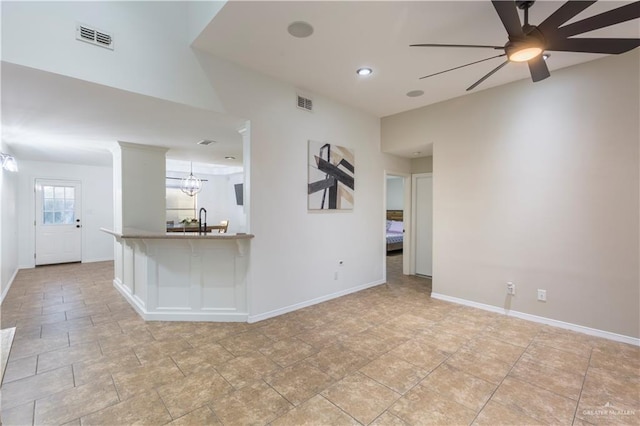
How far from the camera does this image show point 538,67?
2.38 metres

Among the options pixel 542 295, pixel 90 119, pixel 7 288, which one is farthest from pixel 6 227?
pixel 542 295

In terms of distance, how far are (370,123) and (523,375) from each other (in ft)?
12.9

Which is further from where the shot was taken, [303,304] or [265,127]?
[303,304]

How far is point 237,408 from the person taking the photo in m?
1.97

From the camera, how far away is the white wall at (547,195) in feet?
9.84

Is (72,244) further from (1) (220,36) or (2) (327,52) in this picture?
(2) (327,52)

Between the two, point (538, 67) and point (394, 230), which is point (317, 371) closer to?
point (538, 67)

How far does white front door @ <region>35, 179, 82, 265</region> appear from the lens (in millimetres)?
6589

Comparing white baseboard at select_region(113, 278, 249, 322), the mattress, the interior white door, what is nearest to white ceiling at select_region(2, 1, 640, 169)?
the interior white door

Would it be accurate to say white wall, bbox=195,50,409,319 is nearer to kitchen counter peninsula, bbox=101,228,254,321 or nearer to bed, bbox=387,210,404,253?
kitchen counter peninsula, bbox=101,228,254,321

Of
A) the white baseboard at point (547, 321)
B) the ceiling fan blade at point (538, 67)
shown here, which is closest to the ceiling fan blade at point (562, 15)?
the ceiling fan blade at point (538, 67)

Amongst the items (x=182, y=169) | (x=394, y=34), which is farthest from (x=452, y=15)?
(x=182, y=169)

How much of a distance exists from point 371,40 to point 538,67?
1.44 metres

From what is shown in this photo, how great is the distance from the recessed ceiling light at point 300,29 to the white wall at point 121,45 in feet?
2.15
